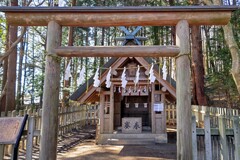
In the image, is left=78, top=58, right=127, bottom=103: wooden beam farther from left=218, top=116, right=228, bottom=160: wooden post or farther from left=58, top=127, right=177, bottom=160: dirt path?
left=218, top=116, right=228, bottom=160: wooden post

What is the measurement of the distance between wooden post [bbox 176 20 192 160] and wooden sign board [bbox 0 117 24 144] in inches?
113

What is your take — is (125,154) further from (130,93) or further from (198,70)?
(198,70)

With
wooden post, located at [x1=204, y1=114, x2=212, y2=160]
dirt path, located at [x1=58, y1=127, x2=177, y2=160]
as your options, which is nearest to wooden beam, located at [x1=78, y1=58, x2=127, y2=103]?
dirt path, located at [x1=58, y1=127, x2=177, y2=160]

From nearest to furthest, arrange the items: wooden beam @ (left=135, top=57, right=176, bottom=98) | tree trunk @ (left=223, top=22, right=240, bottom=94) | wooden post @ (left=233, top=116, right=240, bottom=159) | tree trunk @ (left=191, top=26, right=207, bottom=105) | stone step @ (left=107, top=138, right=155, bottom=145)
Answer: wooden post @ (left=233, top=116, right=240, bottom=159) → tree trunk @ (left=223, top=22, right=240, bottom=94) → wooden beam @ (left=135, top=57, right=176, bottom=98) → stone step @ (left=107, top=138, right=155, bottom=145) → tree trunk @ (left=191, top=26, right=207, bottom=105)

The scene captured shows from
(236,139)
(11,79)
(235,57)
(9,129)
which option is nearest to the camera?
(9,129)

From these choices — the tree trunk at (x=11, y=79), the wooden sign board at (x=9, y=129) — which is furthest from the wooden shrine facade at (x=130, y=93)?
the wooden sign board at (x=9, y=129)

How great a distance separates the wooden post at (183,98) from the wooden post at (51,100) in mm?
2411

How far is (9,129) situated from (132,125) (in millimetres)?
7262

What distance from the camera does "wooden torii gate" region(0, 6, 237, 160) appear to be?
395 centimetres

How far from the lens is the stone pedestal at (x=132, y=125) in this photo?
394 inches

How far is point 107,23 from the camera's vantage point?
4.21 metres

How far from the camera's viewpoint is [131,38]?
10086 mm

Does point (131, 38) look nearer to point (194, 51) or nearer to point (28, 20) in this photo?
point (194, 51)

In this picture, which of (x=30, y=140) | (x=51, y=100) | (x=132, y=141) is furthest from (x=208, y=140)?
(x=132, y=141)
